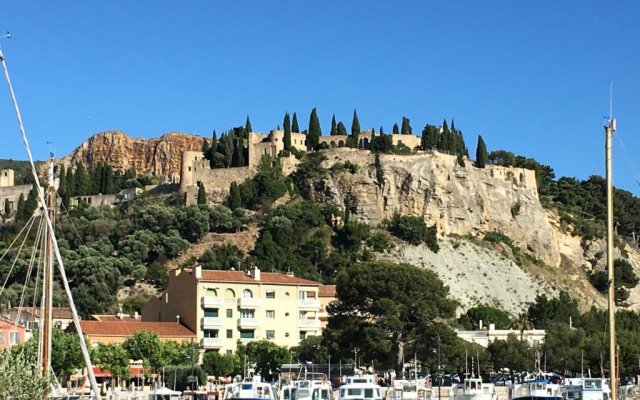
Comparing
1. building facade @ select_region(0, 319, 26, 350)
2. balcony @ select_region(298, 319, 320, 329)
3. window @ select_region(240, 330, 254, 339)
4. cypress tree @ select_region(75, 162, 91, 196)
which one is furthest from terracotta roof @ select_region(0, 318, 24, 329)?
cypress tree @ select_region(75, 162, 91, 196)

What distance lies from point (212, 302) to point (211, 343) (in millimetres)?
3417

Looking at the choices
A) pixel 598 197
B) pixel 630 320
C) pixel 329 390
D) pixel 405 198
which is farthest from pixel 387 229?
pixel 329 390

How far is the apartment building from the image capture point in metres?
91.2

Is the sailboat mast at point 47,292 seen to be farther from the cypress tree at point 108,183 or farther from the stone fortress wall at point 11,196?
the cypress tree at point 108,183

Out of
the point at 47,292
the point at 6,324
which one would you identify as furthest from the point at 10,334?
the point at 47,292

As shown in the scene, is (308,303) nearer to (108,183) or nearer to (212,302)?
(212,302)

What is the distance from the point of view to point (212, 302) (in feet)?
300

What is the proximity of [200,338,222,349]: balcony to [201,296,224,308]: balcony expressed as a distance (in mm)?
2757

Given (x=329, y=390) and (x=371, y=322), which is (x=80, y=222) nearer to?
(x=371, y=322)

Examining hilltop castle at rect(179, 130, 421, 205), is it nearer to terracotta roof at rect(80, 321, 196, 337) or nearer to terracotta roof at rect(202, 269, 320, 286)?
terracotta roof at rect(202, 269, 320, 286)

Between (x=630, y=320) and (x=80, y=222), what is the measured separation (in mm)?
63577

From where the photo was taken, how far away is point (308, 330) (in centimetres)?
9638

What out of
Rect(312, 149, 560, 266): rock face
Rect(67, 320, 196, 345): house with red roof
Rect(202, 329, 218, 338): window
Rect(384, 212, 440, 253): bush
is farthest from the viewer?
Rect(312, 149, 560, 266): rock face

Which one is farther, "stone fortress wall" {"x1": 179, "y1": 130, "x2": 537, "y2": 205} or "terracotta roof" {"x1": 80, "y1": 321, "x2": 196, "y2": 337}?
"stone fortress wall" {"x1": 179, "y1": 130, "x2": 537, "y2": 205}
